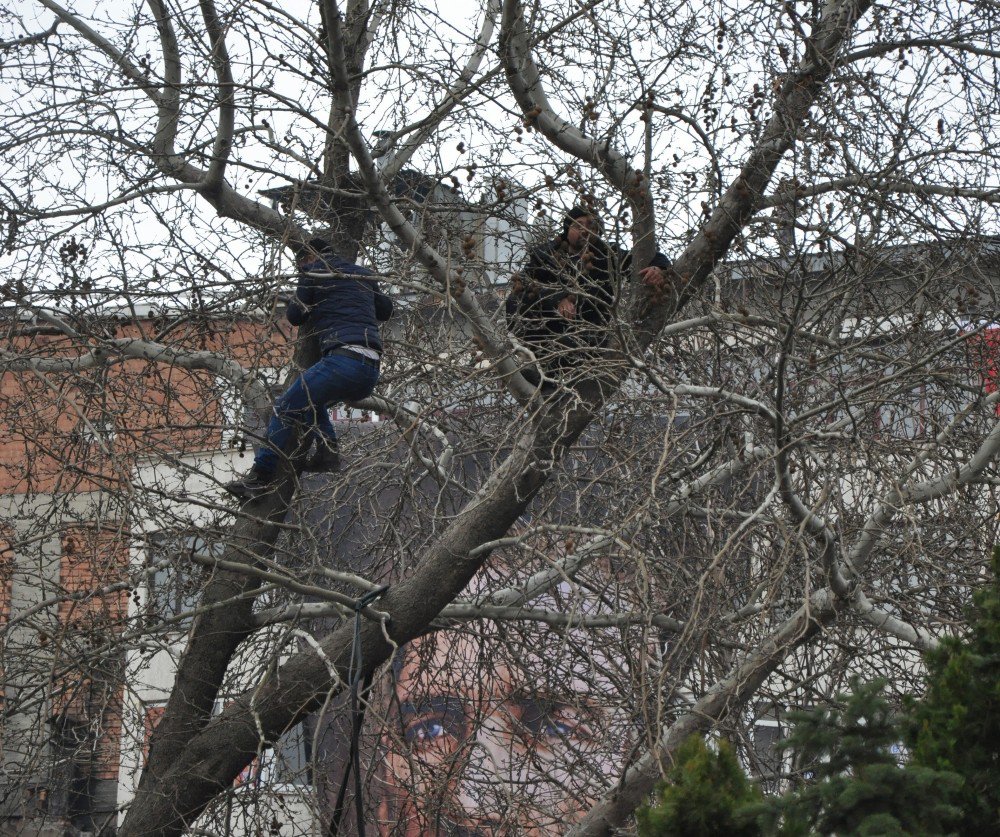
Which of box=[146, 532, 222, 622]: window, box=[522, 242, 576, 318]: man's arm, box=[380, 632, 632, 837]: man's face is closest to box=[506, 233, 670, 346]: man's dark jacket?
box=[522, 242, 576, 318]: man's arm

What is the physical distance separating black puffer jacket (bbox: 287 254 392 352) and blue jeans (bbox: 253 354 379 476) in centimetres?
10

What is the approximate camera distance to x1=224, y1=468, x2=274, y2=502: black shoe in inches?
260

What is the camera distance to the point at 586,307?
21.7ft

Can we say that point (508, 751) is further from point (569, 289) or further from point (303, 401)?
point (569, 289)

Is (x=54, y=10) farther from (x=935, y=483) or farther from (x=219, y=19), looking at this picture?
(x=935, y=483)

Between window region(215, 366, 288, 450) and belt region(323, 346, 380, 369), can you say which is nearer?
window region(215, 366, 288, 450)

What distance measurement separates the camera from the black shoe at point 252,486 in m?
6.60

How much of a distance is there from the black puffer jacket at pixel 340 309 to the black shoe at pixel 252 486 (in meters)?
0.74

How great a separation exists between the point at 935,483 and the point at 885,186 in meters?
1.39

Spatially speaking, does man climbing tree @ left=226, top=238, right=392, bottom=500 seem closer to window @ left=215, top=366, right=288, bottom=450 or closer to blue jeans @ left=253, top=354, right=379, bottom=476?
blue jeans @ left=253, top=354, right=379, bottom=476

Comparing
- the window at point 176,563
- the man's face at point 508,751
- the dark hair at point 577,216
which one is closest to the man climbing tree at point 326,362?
the window at point 176,563

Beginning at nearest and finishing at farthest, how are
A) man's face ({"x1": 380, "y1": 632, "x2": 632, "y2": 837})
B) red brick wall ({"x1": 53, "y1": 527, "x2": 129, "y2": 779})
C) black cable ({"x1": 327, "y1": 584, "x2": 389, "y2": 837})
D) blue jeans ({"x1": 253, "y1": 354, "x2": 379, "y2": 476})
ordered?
1. black cable ({"x1": 327, "y1": 584, "x2": 389, "y2": 837})
2. red brick wall ({"x1": 53, "y1": 527, "x2": 129, "y2": 779})
3. man's face ({"x1": 380, "y1": 632, "x2": 632, "y2": 837})
4. blue jeans ({"x1": 253, "y1": 354, "x2": 379, "y2": 476})

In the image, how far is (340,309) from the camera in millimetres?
6695

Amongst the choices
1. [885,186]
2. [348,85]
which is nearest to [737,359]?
[885,186]
